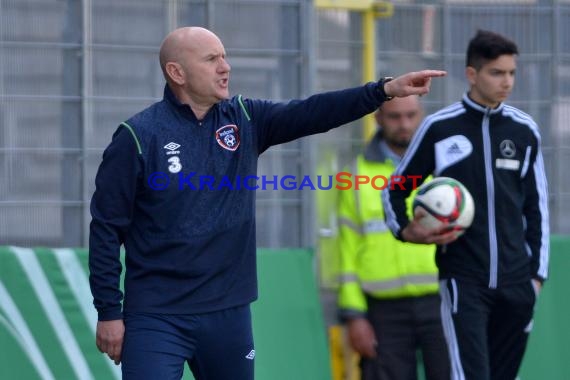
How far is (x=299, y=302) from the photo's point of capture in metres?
8.22

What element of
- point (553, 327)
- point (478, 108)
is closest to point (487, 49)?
point (478, 108)

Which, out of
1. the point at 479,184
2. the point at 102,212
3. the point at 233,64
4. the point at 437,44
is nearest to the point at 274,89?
the point at 233,64

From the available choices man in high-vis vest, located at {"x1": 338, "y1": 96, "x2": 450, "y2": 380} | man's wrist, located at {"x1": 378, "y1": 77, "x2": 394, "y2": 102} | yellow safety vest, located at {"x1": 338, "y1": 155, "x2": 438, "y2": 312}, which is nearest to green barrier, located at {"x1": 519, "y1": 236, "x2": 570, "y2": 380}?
man in high-vis vest, located at {"x1": 338, "y1": 96, "x2": 450, "y2": 380}

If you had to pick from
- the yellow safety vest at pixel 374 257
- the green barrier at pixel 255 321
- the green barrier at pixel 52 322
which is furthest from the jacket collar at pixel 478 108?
the green barrier at pixel 52 322

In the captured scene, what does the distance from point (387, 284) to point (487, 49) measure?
1.66 meters

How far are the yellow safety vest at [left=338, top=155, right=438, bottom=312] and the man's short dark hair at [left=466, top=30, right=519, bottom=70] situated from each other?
3.44 feet

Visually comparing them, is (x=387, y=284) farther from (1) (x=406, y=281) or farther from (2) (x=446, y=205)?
(2) (x=446, y=205)

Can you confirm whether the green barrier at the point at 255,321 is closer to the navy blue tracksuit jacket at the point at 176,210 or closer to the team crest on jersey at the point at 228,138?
the navy blue tracksuit jacket at the point at 176,210

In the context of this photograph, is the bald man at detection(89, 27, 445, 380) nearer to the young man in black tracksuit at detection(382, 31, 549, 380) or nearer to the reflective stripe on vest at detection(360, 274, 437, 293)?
the young man in black tracksuit at detection(382, 31, 549, 380)

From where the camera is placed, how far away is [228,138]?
18.7ft

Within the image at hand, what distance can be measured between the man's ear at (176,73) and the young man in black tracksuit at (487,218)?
5.86 ft

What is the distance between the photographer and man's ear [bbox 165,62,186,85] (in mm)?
5730

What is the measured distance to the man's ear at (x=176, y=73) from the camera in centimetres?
573

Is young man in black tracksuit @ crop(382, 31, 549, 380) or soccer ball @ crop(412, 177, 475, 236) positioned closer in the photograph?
soccer ball @ crop(412, 177, 475, 236)
